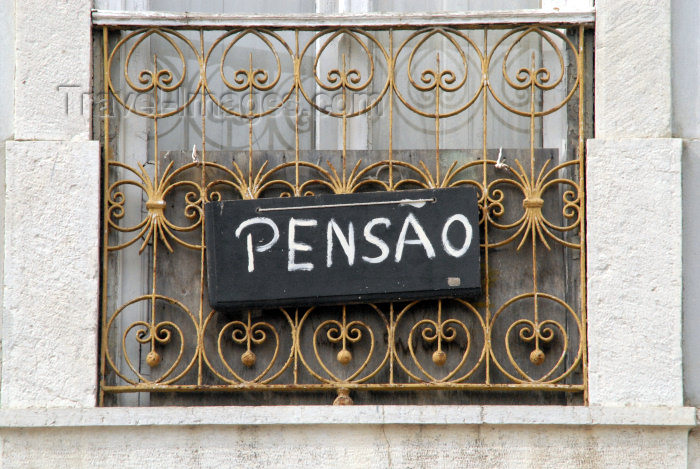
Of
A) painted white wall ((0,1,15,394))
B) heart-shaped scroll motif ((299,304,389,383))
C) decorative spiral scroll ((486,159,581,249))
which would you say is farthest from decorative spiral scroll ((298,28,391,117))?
painted white wall ((0,1,15,394))

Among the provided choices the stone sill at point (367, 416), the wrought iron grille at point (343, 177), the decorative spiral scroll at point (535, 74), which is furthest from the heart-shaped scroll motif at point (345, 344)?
the decorative spiral scroll at point (535, 74)

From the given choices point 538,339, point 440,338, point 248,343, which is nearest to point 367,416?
point 440,338

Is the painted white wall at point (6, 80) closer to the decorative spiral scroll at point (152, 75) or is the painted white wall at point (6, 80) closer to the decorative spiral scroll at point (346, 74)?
the decorative spiral scroll at point (152, 75)

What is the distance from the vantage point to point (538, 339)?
436 centimetres

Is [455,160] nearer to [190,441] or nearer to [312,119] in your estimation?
[312,119]

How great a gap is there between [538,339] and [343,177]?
3.47ft

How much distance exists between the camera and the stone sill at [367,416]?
412 centimetres

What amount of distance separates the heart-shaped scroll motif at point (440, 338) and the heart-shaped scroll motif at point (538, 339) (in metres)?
0.12

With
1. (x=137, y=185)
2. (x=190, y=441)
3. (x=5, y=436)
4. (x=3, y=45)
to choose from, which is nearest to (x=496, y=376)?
(x=190, y=441)

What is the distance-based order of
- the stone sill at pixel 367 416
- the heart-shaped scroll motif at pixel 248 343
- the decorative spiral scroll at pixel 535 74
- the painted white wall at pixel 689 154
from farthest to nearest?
the decorative spiral scroll at pixel 535 74 → the heart-shaped scroll motif at pixel 248 343 → the painted white wall at pixel 689 154 → the stone sill at pixel 367 416

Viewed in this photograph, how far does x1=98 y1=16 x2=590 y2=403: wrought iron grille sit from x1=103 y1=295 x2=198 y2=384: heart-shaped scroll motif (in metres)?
0.01

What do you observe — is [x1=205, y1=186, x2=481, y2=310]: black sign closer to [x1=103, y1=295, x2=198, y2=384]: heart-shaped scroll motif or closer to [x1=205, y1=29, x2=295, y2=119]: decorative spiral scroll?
[x1=103, y1=295, x2=198, y2=384]: heart-shaped scroll motif

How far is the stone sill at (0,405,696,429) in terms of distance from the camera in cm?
412

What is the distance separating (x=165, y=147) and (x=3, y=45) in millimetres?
803
